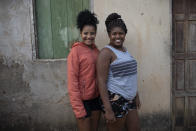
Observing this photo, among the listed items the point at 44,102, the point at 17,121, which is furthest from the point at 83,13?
the point at 17,121

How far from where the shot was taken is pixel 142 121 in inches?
124

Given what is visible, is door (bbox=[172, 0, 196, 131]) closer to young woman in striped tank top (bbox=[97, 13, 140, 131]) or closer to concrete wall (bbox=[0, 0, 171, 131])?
concrete wall (bbox=[0, 0, 171, 131])

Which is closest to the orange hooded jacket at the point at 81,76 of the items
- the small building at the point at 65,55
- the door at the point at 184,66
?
the small building at the point at 65,55

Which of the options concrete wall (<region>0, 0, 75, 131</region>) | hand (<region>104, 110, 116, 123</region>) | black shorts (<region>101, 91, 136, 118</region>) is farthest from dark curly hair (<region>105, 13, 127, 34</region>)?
concrete wall (<region>0, 0, 75, 131</region>)

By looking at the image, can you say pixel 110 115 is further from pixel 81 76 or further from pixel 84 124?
pixel 81 76

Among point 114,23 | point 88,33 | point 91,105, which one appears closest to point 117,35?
point 114,23

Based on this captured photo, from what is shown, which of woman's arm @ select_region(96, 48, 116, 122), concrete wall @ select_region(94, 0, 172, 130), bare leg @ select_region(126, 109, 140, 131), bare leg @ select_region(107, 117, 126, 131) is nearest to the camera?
woman's arm @ select_region(96, 48, 116, 122)

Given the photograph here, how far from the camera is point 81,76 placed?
2.04m

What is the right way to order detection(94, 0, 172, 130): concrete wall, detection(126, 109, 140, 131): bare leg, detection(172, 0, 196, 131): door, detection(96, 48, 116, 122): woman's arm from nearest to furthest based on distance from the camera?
detection(96, 48, 116, 122): woman's arm
detection(126, 109, 140, 131): bare leg
detection(94, 0, 172, 130): concrete wall
detection(172, 0, 196, 131): door

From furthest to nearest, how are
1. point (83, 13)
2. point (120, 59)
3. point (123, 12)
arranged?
point (123, 12)
point (83, 13)
point (120, 59)

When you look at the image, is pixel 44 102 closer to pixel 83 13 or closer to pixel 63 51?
pixel 63 51

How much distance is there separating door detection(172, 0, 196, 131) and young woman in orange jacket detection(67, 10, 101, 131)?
5.50 feet

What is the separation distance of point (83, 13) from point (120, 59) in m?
0.72

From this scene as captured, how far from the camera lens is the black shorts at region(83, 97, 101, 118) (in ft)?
6.78
